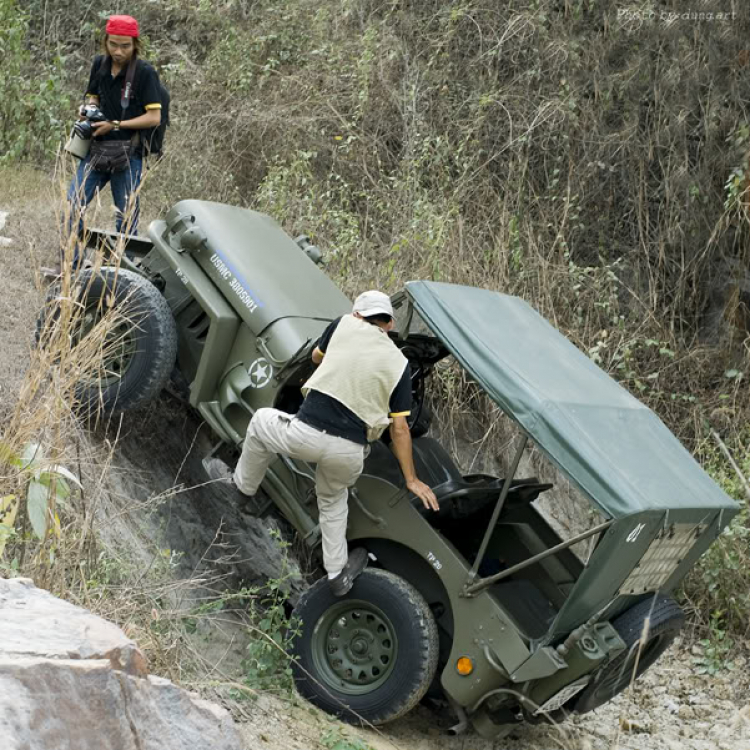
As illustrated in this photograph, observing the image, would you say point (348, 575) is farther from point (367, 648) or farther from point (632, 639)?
point (632, 639)

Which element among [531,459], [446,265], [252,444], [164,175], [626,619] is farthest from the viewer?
[164,175]

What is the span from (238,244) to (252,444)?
55.5 inches

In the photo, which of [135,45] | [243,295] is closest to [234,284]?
[243,295]

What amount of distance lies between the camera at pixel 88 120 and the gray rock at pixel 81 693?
15.2ft

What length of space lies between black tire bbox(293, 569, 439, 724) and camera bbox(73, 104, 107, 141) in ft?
11.1

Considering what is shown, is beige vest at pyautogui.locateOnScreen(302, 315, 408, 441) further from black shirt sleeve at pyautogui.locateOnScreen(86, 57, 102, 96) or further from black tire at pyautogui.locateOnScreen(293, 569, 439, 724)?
black shirt sleeve at pyautogui.locateOnScreen(86, 57, 102, 96)

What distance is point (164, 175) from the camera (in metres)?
11.5

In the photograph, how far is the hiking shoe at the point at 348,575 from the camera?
598cm

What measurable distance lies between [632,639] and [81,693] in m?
3.20

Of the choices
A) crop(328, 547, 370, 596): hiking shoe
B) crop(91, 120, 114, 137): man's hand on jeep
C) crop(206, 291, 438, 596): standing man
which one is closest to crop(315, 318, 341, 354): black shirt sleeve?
crop(206, 291, 438, 596): standing man

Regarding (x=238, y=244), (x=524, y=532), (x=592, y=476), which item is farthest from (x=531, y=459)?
(x=592, y=476)

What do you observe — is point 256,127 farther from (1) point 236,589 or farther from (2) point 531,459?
(1) point 236,589

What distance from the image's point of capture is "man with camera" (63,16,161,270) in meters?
7.65

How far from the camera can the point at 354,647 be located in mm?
6031
